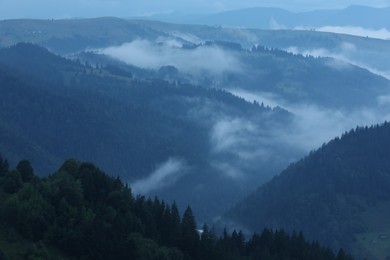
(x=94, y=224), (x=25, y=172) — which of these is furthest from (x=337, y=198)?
(x=94, y=224)

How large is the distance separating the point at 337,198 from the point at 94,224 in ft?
386

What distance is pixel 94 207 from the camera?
6038 centimetres

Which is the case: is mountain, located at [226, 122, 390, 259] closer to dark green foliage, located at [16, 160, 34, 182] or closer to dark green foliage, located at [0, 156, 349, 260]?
dark green foliage, located at [0, 156, 349, 260]

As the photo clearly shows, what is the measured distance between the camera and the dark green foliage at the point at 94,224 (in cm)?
5378

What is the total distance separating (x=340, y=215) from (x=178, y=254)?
105m

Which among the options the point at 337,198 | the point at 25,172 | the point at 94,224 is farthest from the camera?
the point at 337,198

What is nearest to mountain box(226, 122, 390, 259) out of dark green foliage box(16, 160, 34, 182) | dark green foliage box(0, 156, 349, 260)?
dark green foliage box(0, 156, 349, 260)

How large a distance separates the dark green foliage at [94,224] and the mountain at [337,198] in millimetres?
83004

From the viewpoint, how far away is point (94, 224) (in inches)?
2151

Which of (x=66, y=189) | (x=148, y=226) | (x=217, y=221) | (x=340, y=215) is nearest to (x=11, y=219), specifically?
(x=66, y=189)

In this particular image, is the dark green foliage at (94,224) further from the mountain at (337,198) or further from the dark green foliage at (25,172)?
the mountain at (337,198)

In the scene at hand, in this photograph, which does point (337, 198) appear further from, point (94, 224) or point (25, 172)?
point (94, 224)

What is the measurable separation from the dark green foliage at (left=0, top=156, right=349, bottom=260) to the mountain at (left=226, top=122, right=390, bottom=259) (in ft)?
272

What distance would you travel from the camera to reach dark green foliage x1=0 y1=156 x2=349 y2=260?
53.8m
